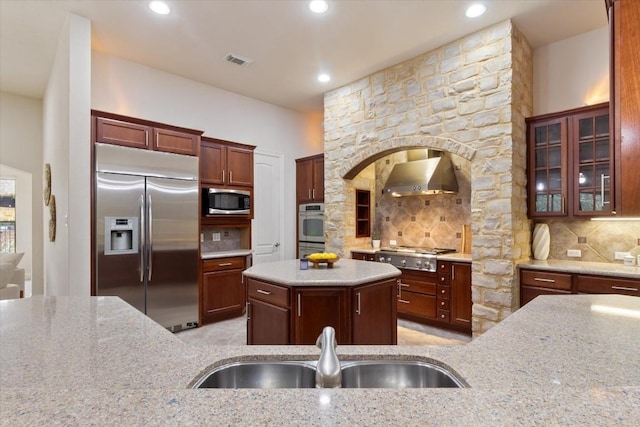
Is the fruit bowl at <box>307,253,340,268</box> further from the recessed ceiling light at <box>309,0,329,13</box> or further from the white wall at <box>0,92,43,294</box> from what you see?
the white wall at <box>0,92,43,294</box>

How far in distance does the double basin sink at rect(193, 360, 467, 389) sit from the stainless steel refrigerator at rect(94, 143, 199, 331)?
121 inches

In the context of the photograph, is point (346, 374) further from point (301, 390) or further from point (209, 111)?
point (209, 111)

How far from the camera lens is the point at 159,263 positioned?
373 centimetres

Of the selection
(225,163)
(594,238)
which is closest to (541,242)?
(594,238)

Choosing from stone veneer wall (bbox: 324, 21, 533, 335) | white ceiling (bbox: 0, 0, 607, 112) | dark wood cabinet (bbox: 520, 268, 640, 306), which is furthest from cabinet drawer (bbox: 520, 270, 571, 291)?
white ceiling (bbox: 0, 0, 607, 112)

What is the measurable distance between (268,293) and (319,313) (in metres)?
0.43

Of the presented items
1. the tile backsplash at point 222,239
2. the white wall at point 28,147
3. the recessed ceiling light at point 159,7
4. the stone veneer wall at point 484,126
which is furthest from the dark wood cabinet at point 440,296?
the white wall at point 28,147

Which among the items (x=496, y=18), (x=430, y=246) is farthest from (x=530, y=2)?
(x=430, y=246)

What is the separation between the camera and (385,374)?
102 cm

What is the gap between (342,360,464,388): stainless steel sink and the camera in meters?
0.99

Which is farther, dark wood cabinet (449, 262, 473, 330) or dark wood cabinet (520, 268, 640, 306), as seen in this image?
dark wood cabinet (449, 262, 473, 330)

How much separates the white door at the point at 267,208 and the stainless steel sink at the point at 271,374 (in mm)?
4243

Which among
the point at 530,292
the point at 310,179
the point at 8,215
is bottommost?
the point at 530,292

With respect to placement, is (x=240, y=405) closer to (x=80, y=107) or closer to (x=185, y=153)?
(x=80, y=107)
